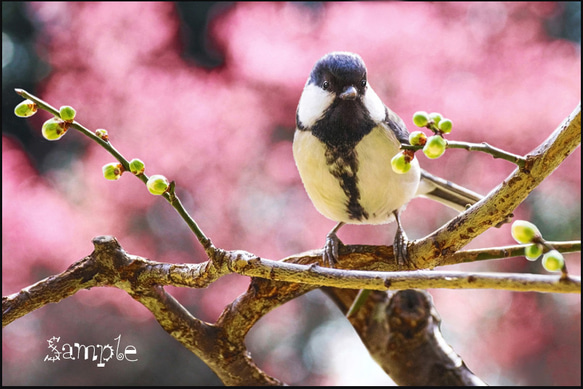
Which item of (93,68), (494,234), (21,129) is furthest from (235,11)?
(494,234)

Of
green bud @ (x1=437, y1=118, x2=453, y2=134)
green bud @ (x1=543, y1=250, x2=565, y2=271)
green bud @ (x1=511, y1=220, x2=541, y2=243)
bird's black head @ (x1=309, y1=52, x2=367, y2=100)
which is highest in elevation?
bird's black head @ (x1=309, y1=52, x2=367, y2=100)

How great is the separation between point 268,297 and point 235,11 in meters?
0.88

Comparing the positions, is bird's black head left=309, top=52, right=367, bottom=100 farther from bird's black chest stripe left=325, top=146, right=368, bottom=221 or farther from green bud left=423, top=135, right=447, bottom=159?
green bud left=423, top=135, right=447, bottom=159

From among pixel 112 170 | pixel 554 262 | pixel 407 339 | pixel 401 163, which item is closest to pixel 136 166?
pixel 112 170

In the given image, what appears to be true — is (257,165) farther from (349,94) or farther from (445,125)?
(445,125)

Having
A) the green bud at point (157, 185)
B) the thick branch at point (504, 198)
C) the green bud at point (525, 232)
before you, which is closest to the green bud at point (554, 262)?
the green bud at point (525, 232)

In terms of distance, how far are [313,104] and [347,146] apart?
0.22 ft

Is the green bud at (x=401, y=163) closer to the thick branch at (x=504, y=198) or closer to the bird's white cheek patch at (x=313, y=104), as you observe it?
the thick branch at (x=504, y=198)

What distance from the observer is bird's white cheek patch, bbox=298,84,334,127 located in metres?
0.72

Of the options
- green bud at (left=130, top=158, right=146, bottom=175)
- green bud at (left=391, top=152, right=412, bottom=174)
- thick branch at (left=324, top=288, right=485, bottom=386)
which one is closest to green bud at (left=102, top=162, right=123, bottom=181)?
green bud at (left=130, top=158, right=146, bottom=175)

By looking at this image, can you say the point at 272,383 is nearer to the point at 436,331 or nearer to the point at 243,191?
the point at 436,331

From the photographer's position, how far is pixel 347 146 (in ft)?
2.38

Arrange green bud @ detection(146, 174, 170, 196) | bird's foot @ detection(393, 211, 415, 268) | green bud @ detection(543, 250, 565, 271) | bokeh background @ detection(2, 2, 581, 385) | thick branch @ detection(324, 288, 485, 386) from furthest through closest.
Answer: bokeh background @ detection(2, 2, 581, 385) → thick branch @ detection(324, 288, 485, 386) → bird's foot @ detection(393, 211, 415, 268) → green bud @ detection(146, 174, 170, 196) → green bud @ detection(543, 250, 565, 271)

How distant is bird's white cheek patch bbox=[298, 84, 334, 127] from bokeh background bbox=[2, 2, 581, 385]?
1.57 feet
